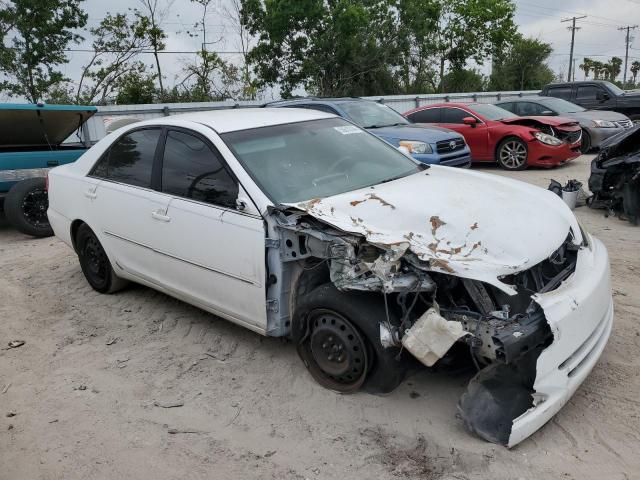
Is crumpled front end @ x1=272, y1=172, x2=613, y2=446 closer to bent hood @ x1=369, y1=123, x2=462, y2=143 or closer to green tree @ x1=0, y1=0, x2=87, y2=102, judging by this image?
bent hood @ x1=369, y1=123, x2=462, y2=143

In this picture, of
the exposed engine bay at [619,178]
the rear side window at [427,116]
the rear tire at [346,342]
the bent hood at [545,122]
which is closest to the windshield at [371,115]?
the rear side window at [427,116]

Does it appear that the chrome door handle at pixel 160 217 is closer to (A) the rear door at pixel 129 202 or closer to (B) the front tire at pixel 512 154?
(A) the rear door at pixel 129 202

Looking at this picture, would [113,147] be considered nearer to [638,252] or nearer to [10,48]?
[638,252]

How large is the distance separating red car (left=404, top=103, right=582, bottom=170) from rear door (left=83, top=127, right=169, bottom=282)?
8.19 m

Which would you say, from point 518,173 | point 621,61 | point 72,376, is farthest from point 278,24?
point 621,61

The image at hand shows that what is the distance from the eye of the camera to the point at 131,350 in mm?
4215

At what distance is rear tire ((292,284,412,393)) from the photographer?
3025mm

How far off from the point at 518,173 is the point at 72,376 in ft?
29.6

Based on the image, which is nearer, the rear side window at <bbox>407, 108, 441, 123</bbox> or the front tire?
the front tire

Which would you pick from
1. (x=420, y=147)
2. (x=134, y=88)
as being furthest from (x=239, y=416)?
(x=134, y=88)

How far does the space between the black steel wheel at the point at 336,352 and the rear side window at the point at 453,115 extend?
9.39 meters

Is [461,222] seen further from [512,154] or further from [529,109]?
[529,109]

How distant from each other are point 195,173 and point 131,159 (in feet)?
3.21

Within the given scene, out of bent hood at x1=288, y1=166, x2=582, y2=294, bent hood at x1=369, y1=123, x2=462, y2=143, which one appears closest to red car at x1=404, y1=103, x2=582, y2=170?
bent hood at x1=369, y1=123, x2=462, y2=143
